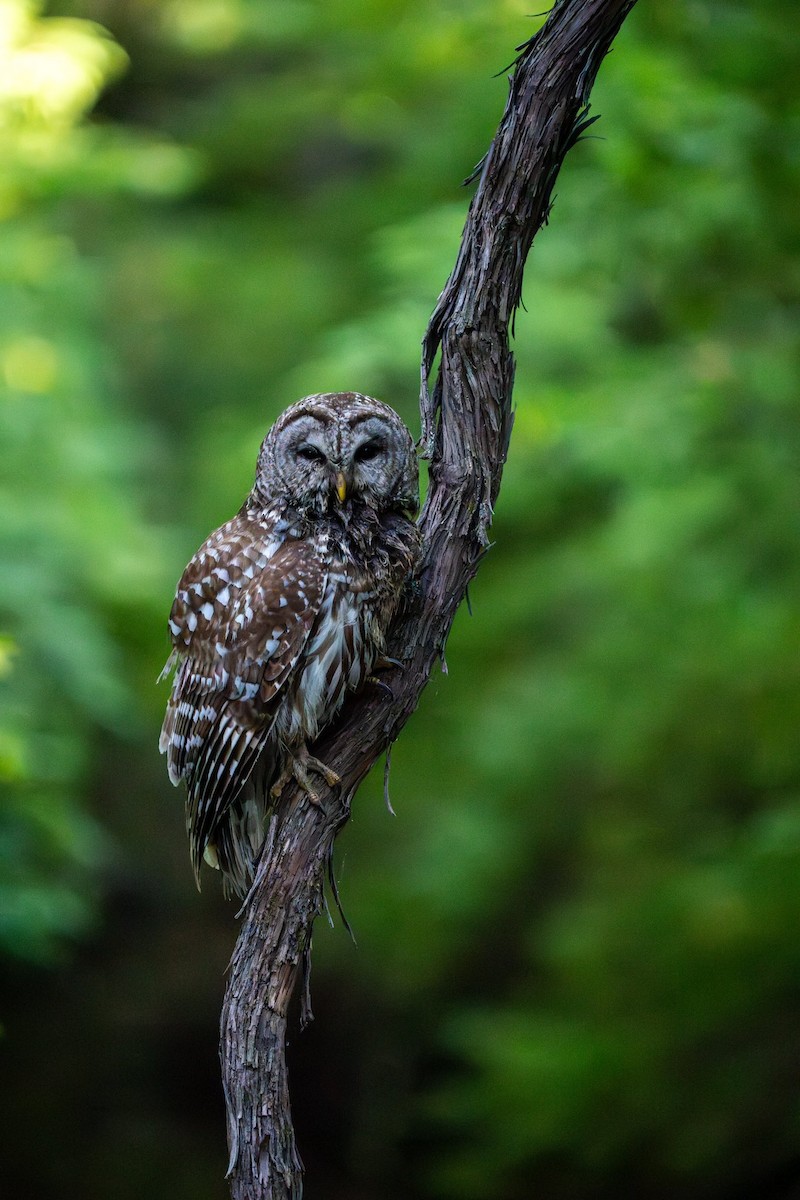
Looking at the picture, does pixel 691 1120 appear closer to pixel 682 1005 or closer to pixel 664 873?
pixel 682 1005

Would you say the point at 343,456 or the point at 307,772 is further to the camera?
the point at 343,456

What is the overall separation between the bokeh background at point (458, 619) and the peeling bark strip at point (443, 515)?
5.35ft

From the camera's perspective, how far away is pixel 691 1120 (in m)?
4.66

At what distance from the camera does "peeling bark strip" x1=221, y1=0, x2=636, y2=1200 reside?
256cm

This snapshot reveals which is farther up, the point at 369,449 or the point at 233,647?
the point at 369,449

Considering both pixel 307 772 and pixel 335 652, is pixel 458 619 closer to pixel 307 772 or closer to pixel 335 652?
pixel 335 652

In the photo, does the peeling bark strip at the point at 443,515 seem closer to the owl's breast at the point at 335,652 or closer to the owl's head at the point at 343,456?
the owl's breast at the point at 335,652

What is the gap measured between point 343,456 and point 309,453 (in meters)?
0.14

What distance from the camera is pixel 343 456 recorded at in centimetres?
312

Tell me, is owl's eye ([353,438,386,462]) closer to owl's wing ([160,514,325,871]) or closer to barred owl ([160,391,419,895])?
barred owl ([160,391,419,895])

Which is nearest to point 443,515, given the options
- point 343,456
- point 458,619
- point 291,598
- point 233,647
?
point 343,456

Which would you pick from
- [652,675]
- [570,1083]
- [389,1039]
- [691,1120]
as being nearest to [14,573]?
[652,675]

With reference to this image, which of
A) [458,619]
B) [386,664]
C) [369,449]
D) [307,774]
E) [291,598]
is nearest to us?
[307,774]

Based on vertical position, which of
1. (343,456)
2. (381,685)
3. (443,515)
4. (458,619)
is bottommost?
(381,685)
